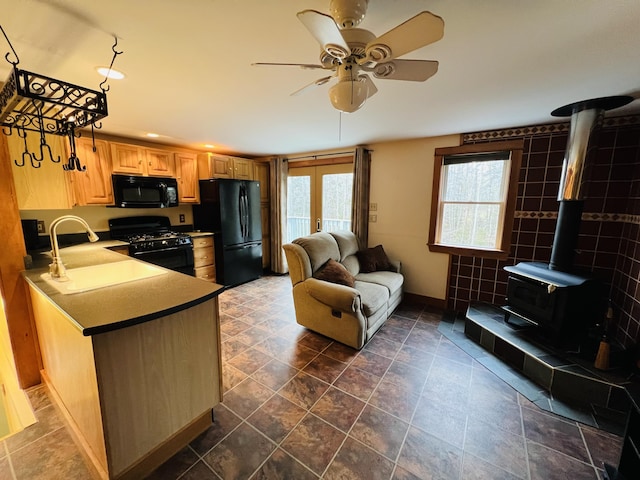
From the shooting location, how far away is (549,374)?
6.68ft

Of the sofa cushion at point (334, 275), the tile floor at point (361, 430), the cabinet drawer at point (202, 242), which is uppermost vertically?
the cabinet drawer at point (202, 242)

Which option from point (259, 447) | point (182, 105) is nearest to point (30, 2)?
point (182, 105)

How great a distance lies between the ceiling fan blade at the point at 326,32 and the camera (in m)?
0.87

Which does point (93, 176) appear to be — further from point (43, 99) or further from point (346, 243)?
point (346, 243)

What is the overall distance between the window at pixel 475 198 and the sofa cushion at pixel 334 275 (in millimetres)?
1496

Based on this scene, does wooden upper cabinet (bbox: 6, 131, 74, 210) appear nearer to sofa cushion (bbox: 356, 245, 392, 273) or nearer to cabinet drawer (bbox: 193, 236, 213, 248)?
cabinet drawer (bbox: 193, 236, 213, 248)

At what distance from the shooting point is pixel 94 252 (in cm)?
258

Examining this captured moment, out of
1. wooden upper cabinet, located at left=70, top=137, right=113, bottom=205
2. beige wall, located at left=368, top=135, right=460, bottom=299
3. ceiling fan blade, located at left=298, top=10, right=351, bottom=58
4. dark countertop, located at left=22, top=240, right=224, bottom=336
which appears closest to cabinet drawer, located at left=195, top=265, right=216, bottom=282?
wooden upper cabinet, located at left=70, top=137, right=113, bottom=205

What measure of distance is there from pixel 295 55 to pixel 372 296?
2.25m

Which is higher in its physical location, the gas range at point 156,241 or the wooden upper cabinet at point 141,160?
the wooden upper cabinet at point 141,160

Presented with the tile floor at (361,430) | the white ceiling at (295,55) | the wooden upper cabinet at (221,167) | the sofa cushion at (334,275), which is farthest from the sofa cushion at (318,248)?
the wooden upper cabinet at (221,167)

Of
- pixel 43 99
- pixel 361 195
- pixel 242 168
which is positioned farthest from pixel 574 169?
pixel 242 168

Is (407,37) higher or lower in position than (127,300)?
higher

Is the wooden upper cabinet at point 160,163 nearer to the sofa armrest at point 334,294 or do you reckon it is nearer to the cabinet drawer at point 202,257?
the cabinet drawer at point 202,257
